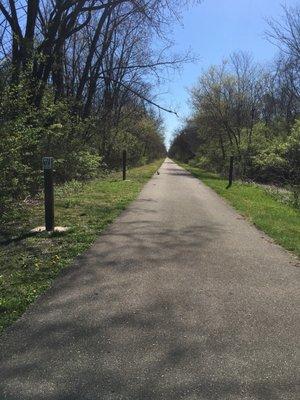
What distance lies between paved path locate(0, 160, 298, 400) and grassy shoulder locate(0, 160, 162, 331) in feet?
0.83

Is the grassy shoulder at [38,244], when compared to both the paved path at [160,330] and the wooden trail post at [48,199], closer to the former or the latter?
the paved path at [160,330]

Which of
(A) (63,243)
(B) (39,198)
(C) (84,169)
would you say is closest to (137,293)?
(A) (63,243)

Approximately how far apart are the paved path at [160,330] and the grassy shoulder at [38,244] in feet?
0.83

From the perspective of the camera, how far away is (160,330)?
478cm

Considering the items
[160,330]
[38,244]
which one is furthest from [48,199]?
[160,330]

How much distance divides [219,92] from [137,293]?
136 feet

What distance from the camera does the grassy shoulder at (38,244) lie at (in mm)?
5902

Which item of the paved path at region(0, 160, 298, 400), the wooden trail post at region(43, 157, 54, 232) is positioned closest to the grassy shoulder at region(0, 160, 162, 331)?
the paved path at region(0, 160, 298, 400)

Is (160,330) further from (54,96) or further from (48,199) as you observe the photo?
(54,96)

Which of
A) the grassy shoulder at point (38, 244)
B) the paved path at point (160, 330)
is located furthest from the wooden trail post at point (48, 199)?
the paved path at point (160, 330)

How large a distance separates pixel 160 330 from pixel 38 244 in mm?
4427

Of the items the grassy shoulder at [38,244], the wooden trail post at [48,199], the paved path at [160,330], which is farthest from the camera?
the wooden trail post at [48,199]

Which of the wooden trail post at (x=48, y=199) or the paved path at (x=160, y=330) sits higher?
the wooden trail post at (x=48, y=199)

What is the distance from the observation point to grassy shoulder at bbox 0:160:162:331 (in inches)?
232
